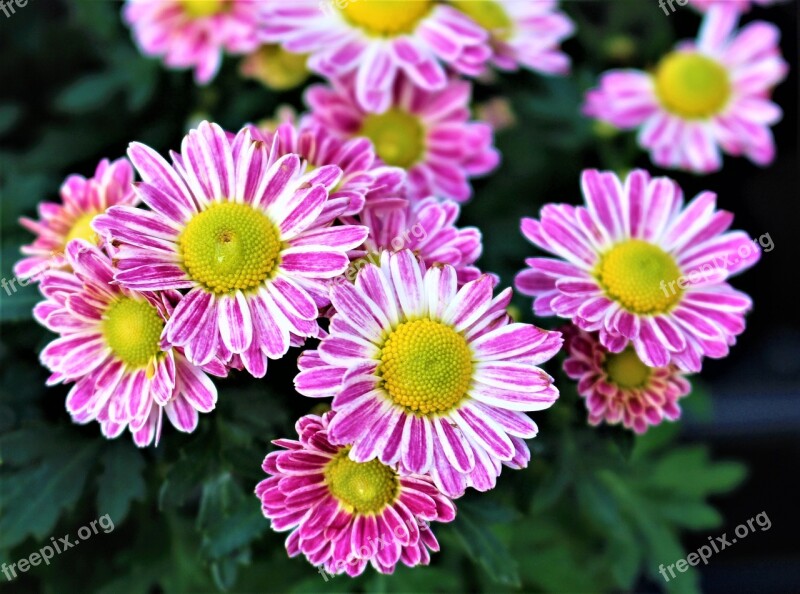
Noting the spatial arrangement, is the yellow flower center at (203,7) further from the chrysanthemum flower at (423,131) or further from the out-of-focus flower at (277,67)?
the chrysanthemum flower at (423,131)

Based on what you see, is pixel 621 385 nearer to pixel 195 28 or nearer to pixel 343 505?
pixel 343 505

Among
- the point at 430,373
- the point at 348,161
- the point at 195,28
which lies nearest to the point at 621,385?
the point at 430,373

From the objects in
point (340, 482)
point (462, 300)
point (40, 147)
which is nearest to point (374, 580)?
point (340, 482)

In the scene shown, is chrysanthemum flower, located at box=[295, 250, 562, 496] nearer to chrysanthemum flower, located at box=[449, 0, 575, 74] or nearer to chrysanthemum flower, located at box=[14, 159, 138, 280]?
chrysanthemum flower, located at box=[14, 159, 138, 280]

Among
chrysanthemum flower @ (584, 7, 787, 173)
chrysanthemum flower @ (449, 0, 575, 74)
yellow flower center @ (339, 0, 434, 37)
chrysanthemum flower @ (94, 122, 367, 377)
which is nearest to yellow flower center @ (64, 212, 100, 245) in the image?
chrysanthemum flower @ (94, 122, 367, 377)

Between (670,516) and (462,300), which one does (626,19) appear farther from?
(462,300)

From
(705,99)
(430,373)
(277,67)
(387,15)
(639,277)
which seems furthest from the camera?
(705,99)

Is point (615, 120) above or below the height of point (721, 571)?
above

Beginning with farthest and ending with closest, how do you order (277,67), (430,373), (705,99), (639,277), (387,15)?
(705,99) → (277,67) → (387,15) → (639,277) → (430,373)
